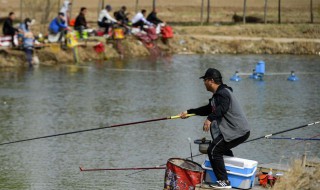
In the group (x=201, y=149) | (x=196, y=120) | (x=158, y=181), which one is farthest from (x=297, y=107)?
(x=201, y=149)

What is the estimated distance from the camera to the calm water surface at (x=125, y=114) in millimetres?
14992

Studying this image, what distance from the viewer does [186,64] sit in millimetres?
31172

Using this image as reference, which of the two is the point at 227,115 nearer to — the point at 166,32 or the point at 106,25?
the point at 106,25

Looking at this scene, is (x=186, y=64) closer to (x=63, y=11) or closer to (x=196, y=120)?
(x=63, y=11)

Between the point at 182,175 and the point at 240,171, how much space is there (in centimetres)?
71

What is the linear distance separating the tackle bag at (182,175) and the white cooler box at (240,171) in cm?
20

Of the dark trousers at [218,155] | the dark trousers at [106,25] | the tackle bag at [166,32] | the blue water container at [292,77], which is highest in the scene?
the dark trousers at [218,155]

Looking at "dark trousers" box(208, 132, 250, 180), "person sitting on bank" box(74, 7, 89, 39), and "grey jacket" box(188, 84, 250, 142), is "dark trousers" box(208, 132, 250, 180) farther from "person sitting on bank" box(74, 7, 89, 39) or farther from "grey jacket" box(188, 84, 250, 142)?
"person sitting on bank" box(74, 7, 89, 39)

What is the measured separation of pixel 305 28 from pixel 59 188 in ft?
86.2

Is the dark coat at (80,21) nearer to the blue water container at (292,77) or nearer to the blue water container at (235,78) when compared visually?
the blue water container at (235,78)

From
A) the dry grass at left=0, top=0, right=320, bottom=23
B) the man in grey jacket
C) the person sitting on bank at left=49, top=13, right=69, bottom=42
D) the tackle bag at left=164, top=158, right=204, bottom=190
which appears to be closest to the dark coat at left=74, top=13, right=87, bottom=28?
the person sitting on bank at left=49, top=13, right=69, bottom=42

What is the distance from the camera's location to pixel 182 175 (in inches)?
440

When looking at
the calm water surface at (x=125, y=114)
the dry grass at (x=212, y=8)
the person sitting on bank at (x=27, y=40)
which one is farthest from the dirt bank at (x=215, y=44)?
the dry grass at (x=212, y=8)

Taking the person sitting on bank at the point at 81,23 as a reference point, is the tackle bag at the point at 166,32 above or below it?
below
